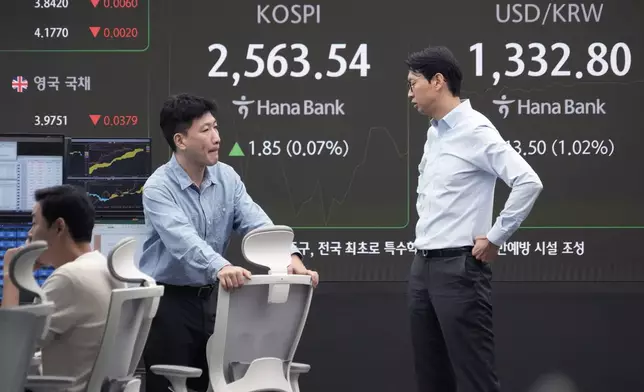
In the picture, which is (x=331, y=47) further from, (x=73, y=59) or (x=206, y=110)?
(x=206, y=110)

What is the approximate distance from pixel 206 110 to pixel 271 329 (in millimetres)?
893

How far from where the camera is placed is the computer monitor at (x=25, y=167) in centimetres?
476

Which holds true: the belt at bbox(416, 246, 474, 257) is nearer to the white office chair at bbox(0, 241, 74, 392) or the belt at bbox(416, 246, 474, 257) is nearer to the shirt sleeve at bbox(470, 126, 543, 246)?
the shirt sleeve at bbox(470, 126, 543, 246)

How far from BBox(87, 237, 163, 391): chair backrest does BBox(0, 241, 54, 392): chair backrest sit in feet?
1.80

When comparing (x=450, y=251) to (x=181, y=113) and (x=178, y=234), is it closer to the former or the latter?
(x=178, y=234)

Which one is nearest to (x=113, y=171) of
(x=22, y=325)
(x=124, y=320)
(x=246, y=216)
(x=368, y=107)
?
(x=246, y=216)

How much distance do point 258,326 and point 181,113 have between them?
0.87m

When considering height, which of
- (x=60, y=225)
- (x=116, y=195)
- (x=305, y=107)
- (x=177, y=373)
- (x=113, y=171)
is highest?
(x=305, y=107)

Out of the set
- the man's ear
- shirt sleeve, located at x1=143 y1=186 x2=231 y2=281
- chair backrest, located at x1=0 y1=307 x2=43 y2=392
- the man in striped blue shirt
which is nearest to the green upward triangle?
the man in striped blue shirt

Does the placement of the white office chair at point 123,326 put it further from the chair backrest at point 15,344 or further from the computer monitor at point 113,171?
the computer monitor at point 113,171

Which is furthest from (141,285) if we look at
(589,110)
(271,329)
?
(589,110)

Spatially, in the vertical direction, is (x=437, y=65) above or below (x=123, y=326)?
above

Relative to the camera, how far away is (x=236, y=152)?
18.5 feet

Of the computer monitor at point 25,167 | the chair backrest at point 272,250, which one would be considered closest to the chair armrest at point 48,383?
the chair backrest at point 272,250
